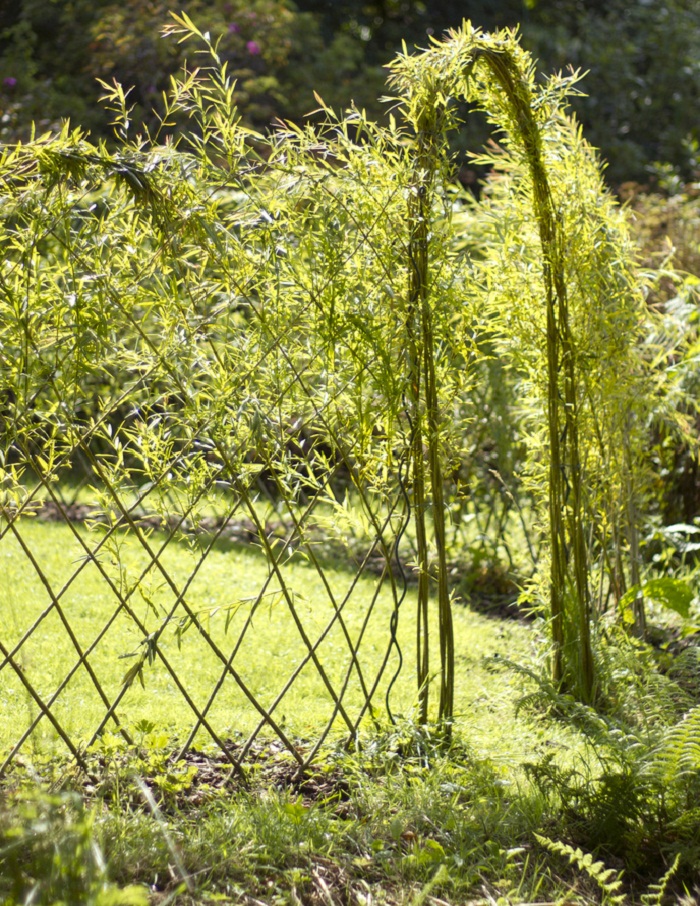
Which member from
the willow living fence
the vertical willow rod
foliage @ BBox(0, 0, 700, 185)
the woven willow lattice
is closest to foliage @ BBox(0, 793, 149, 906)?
the woven willow lattice

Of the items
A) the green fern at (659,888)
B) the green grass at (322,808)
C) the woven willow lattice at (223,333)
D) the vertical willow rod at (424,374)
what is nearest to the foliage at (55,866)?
the green grass at (322,808)

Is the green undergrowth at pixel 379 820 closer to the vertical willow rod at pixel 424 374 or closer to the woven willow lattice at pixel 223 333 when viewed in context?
the woven willow lattice at pixel 223 333

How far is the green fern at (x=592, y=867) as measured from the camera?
2307mm

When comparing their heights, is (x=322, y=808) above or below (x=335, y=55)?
below

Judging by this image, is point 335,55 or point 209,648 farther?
point 335,55

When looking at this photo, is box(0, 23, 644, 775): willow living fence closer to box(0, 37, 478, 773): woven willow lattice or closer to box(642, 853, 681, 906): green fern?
box(0, 37, 478, 773): woven willow lattice

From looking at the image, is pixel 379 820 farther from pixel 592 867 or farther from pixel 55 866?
pixel 55 866

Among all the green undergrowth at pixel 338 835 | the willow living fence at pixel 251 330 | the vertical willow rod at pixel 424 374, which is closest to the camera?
the green undergrowth at pixel 338 835

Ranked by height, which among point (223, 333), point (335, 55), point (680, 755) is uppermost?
point (335, 55)

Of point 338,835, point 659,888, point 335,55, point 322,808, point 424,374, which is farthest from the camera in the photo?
point 335,55

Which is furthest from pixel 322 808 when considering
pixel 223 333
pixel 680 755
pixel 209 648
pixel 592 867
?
pixel 209 648

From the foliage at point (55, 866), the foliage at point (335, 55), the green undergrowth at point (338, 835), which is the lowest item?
the green undergrowth at point (338, 835)

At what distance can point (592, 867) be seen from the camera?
7.63 ft

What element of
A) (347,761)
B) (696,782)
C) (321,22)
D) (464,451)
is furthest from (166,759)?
(321,22)
